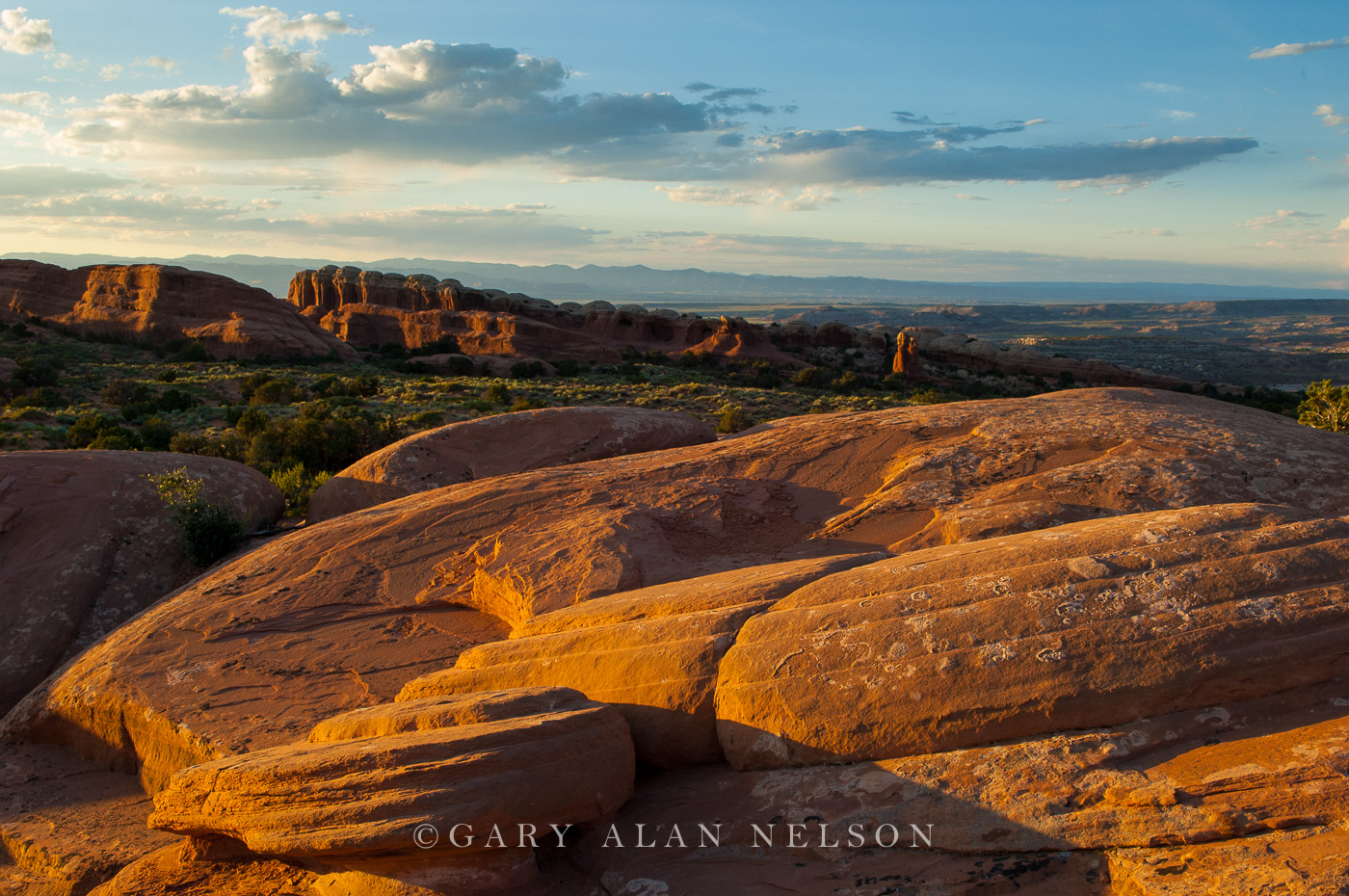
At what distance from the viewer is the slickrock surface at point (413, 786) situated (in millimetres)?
4133

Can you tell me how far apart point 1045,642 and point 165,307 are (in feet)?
212

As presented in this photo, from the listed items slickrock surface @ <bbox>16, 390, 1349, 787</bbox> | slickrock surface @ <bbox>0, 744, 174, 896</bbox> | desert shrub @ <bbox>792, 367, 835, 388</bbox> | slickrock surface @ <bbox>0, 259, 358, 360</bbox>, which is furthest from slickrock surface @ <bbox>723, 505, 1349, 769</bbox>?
slickrock surface @ <bbox>0, 259, 358, 360</bbox>

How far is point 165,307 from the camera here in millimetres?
55531

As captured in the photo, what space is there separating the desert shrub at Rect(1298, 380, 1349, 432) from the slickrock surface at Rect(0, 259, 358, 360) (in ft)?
170

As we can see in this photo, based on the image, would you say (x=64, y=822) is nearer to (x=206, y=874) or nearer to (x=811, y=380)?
(x=206, y=874)

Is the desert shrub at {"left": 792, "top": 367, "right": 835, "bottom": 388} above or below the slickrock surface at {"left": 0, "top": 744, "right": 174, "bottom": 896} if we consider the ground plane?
above

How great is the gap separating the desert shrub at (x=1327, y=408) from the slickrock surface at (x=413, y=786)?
50.0 ft

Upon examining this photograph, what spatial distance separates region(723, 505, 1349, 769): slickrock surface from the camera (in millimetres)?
4395

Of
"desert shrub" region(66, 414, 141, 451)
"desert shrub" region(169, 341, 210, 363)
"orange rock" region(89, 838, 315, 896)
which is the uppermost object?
"desert shrub" region(169, 341, 210, 363)

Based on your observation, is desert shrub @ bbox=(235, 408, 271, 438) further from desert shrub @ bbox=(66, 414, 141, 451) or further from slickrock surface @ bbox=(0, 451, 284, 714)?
slickrock surface @ bbox=(0, 451, 284, 714)

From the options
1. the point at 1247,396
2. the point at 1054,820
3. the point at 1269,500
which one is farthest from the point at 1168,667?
the point at 1247,396

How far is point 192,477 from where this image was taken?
1060cm

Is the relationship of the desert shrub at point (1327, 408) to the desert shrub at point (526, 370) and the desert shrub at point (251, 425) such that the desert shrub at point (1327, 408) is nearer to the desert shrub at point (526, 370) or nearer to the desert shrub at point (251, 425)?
the desert shrub at point (251, 425)

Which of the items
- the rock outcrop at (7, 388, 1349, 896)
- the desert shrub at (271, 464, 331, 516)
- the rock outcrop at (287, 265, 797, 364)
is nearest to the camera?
the rock outcrop at (7, 388, 1349, 896)
